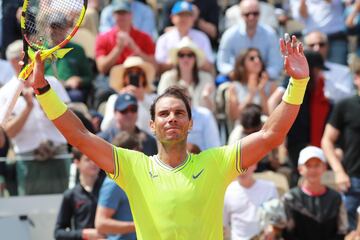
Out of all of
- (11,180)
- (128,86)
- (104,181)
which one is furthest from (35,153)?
(104,181)

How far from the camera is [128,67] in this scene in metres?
11.2

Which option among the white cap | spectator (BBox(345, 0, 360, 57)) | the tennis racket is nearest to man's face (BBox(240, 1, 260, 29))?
spectator (BBox(345, 0, 360, 57))

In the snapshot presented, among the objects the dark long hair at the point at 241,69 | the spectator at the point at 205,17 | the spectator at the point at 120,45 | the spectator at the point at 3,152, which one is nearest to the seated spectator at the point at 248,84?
the dark long hair at the point at 241,69

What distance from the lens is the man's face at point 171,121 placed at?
5.77 meters

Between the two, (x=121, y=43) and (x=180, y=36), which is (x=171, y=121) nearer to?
(x=121, y=43)

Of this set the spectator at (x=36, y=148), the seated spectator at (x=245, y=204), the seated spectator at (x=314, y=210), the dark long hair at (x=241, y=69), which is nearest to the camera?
the seated spectator at (x=314, y=210)

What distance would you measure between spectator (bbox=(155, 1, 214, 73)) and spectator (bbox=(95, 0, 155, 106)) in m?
0.13

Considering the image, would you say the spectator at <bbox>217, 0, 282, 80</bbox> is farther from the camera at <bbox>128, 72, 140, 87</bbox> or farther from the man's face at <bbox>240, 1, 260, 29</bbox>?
the camera at <bbox>128, 72, 140, 87</bbox>

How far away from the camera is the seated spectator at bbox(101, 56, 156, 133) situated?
10.6m

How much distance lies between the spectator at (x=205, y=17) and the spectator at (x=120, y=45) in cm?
104

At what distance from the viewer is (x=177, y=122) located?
5.79 metres

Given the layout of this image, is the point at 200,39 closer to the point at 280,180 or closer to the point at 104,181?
the point at 280,180

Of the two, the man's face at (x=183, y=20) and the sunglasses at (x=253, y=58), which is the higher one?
the man's face at (x=183, y=20)

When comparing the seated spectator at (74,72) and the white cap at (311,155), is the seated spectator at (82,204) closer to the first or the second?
the white cap at (311,155)
